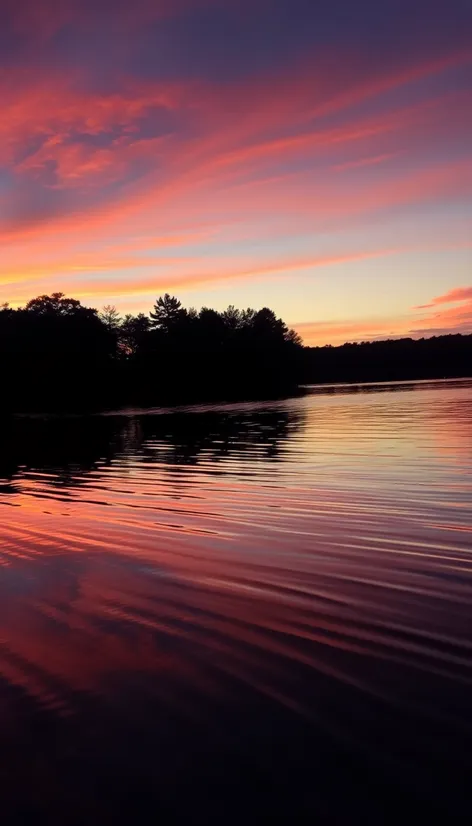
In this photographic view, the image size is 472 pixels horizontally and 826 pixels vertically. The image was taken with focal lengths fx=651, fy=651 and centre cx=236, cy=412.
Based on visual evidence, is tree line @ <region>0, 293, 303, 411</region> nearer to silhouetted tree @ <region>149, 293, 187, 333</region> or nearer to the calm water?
silhouetted tree @ <region>149, 293, 187, 333</region>

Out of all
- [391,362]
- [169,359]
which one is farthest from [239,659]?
[391,362]

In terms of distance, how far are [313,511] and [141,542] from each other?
2795 millimetres

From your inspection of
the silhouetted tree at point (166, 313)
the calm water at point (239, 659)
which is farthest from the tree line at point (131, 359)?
the calm water at point (239, 659)

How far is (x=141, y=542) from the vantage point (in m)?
8.63

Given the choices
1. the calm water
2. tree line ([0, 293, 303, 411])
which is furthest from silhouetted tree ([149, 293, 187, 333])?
the calm water

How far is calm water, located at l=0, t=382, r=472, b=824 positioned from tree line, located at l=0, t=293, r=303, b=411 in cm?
6549

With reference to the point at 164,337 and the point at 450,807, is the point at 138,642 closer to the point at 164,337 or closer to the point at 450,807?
the point at 450,807

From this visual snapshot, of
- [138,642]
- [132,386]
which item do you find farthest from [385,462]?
[132,386]

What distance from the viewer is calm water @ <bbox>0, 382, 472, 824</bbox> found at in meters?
3.34

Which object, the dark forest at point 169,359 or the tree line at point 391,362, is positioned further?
the tree line at point 391,362

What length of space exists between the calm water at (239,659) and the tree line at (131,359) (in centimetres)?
6549

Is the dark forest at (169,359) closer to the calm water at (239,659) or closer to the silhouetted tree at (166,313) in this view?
the silhouetted tree at (166,313)

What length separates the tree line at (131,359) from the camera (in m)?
78.9

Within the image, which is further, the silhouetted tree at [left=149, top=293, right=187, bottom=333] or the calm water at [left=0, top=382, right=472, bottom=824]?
the silhouetted tree at [left=149, top=293, right=187, bottom=333]
